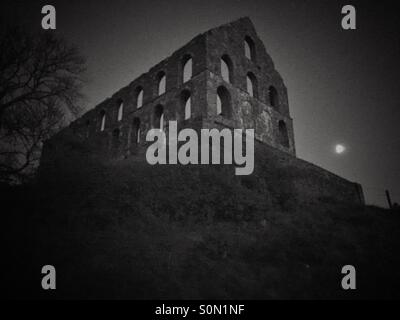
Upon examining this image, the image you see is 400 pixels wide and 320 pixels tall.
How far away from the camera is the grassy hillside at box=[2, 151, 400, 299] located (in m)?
5.54

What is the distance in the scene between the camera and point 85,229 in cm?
687

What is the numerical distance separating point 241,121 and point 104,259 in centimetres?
1087

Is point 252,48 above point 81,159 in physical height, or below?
above

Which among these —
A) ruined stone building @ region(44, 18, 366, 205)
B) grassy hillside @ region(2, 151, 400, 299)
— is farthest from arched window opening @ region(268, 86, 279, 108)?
grassy hillside @ region(2, 151, 400, 299)

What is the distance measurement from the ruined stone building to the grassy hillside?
424 centimetres

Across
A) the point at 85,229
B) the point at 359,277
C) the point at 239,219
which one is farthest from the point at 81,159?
the point at 359,277

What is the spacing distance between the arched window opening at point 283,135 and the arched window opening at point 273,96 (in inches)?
59.3

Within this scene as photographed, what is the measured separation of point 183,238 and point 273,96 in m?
14.9

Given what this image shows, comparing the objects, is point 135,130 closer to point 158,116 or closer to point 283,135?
point 158,116

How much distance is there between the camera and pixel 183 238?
24.4 ft
